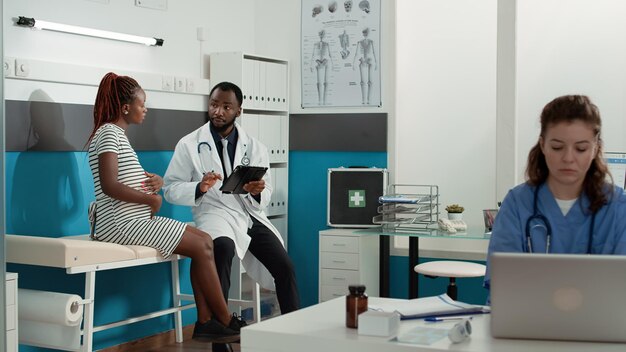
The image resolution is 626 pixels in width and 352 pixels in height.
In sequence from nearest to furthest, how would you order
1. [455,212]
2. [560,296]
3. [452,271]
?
[560,296] < [452,271] < [455,212]

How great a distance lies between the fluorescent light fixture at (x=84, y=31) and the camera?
398cm

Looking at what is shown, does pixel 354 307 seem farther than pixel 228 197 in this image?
No

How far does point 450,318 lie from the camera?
7.28 ft

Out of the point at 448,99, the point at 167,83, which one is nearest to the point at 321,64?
the point at 448,99

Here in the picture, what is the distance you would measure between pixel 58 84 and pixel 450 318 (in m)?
2.68

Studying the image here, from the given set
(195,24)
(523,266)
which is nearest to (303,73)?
(195,24)

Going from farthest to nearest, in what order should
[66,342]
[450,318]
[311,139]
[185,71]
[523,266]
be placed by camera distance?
1. [311,139]
2. [185,71]
3. [66,342]
4. [450,318]
5. [523,266]

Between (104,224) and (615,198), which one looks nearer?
(615,198)

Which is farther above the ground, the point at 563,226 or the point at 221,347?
the point at 563,226

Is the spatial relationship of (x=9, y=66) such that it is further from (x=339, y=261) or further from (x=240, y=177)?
(x=339, y=261)

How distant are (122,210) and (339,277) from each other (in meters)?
1.58

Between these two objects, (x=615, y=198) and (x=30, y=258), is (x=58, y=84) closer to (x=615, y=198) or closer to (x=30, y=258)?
(x=30, y=258)

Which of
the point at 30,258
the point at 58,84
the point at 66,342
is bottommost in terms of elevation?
the point at 66,342

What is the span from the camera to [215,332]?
4.16m
